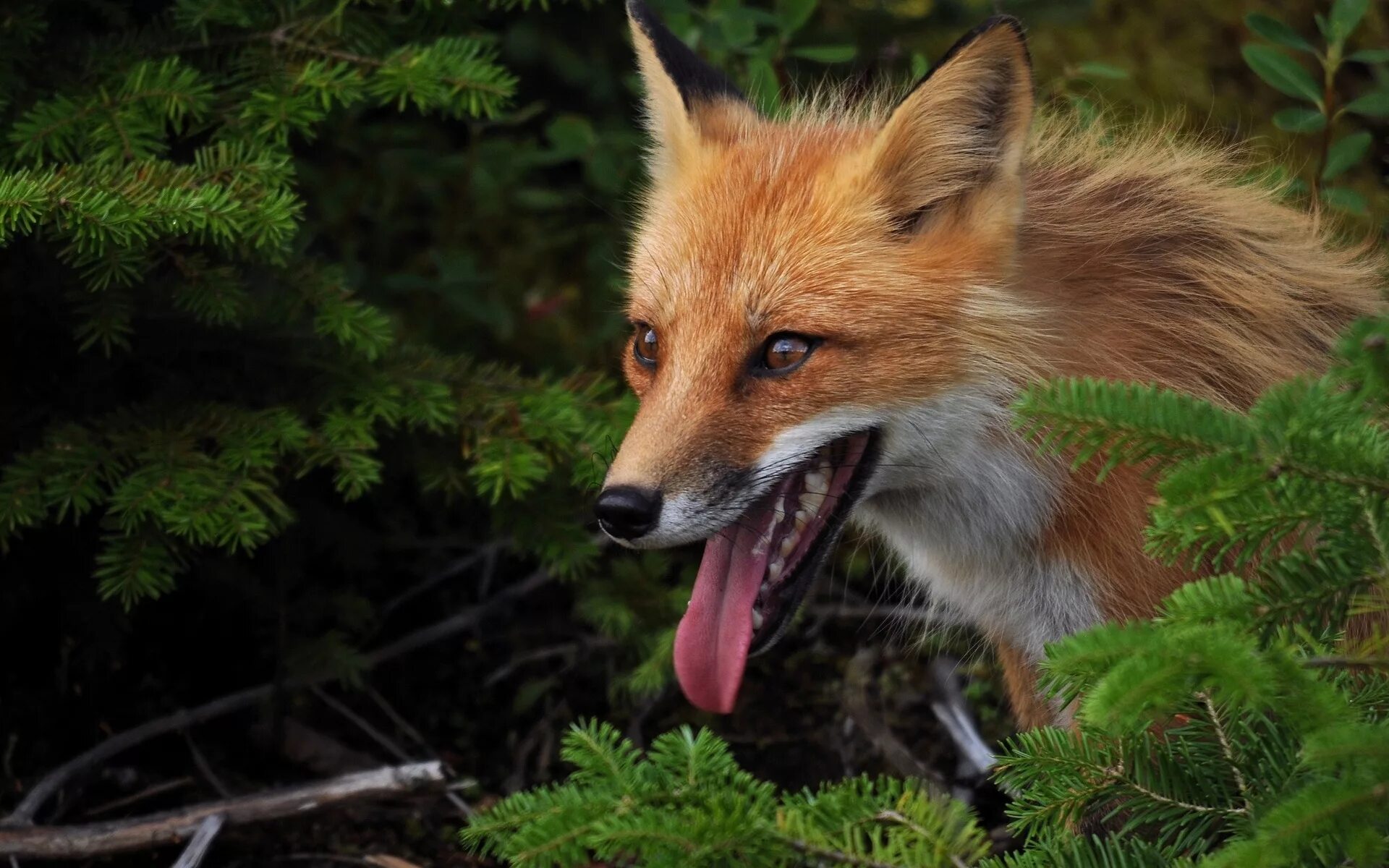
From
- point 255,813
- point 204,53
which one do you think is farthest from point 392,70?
point 255,813

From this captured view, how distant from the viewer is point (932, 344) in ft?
6.41

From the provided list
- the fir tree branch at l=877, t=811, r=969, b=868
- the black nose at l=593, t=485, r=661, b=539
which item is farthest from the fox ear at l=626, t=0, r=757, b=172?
the fir tree branch at l=877, t=811, r=969, b=868

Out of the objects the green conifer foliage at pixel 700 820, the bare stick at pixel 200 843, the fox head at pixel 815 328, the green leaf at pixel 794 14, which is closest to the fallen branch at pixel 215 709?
the bare stick at pixel 200 843

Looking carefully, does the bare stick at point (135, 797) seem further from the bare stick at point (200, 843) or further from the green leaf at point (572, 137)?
the green leaf at point (572, 137)

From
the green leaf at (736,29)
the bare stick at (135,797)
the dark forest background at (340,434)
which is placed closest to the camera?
the dark forest background at (340,434)

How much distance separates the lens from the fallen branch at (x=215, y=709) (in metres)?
2.37

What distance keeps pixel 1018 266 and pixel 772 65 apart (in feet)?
4.35

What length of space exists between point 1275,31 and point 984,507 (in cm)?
137

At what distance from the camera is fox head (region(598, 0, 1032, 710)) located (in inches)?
74.4

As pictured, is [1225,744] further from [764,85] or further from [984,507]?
[764,85]

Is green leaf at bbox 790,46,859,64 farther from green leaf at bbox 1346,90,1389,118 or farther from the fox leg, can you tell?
the fox leg

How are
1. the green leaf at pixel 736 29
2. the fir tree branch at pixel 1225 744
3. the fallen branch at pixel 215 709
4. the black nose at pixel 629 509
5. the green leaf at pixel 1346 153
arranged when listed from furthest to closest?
the green leaf at pixel 736 29
the green leaf at pixel 1346 153
the fallen branch at pixel 215 709
the black nose at pixel 629 509
the fir tree branch at pixel 1225 744

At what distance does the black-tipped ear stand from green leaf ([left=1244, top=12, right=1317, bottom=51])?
3.64ft

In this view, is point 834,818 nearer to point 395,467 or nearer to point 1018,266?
point 1018,266
